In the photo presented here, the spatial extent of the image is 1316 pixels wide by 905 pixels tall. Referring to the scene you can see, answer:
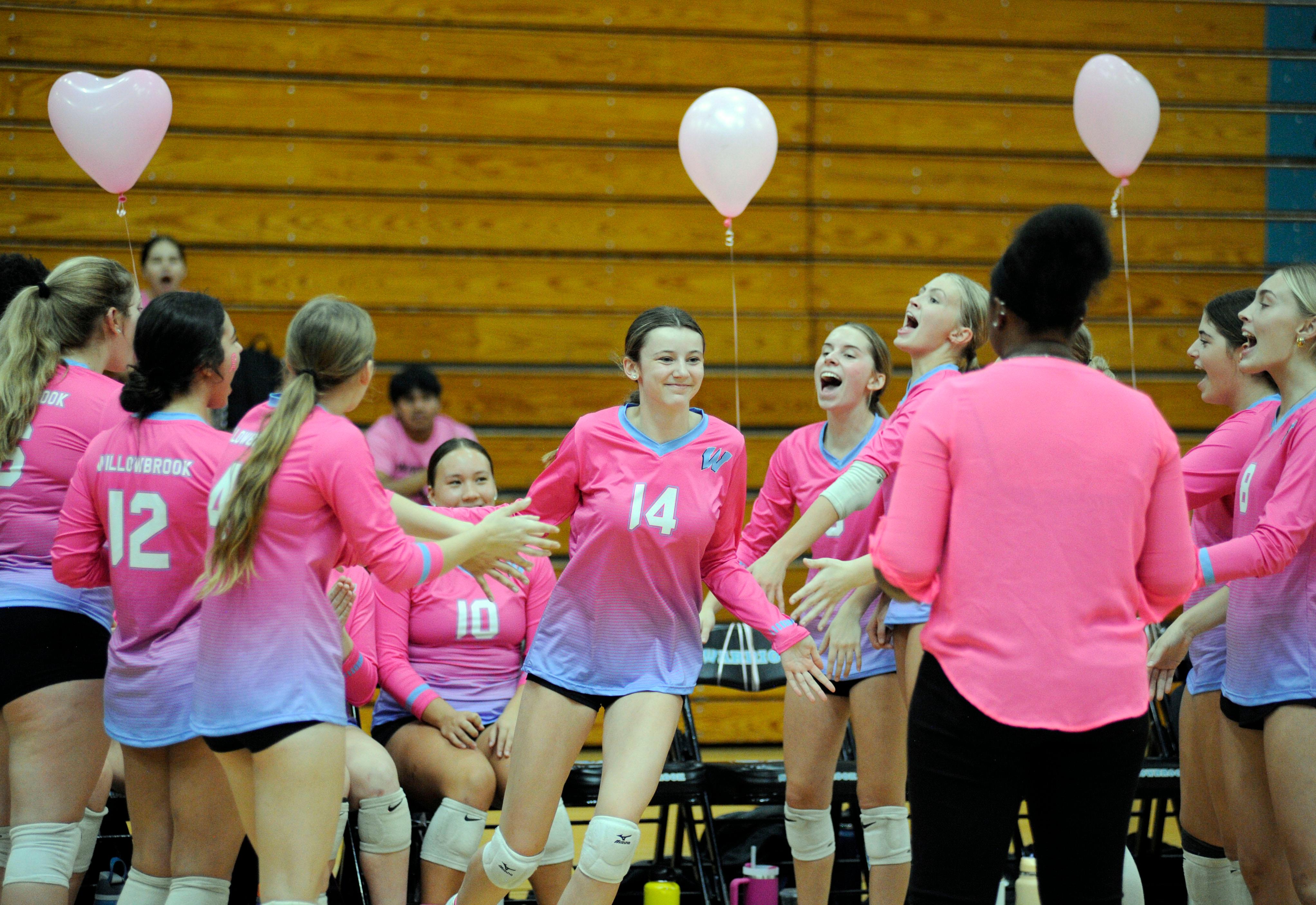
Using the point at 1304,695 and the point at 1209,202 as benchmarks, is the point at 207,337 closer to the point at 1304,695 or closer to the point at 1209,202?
the point at 1304,695

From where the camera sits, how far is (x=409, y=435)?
5863 millimetres

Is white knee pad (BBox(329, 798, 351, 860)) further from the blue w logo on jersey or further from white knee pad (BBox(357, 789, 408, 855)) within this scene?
the blue w logo on jersey

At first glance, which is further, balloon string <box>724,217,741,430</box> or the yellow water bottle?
balloon string <box>724,217,741,430</box>

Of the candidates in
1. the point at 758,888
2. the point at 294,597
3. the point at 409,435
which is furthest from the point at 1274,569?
the point at 409,435

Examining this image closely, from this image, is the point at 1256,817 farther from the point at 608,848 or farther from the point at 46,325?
the point at 46,325

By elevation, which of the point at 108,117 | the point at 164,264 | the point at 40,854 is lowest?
the point at 40,854

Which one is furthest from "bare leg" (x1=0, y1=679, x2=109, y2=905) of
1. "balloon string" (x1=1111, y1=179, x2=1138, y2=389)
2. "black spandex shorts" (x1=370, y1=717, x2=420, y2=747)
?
"balloon string" (x1=1111, y1=179, x2=1138, y2=389)

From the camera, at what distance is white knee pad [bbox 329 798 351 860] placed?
2678 millimetres

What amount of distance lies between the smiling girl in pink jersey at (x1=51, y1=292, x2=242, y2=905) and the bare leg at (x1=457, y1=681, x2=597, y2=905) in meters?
0.69

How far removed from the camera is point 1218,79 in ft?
23.6

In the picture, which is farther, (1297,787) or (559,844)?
(559,844)

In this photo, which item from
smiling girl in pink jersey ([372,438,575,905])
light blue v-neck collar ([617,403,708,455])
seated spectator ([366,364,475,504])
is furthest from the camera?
seated spectator ([366,364,475,504])

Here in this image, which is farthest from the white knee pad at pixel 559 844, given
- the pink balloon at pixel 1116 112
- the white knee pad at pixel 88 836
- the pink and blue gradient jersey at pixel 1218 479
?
the pink balloon at pixel 1116 112

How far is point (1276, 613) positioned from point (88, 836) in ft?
11.3
